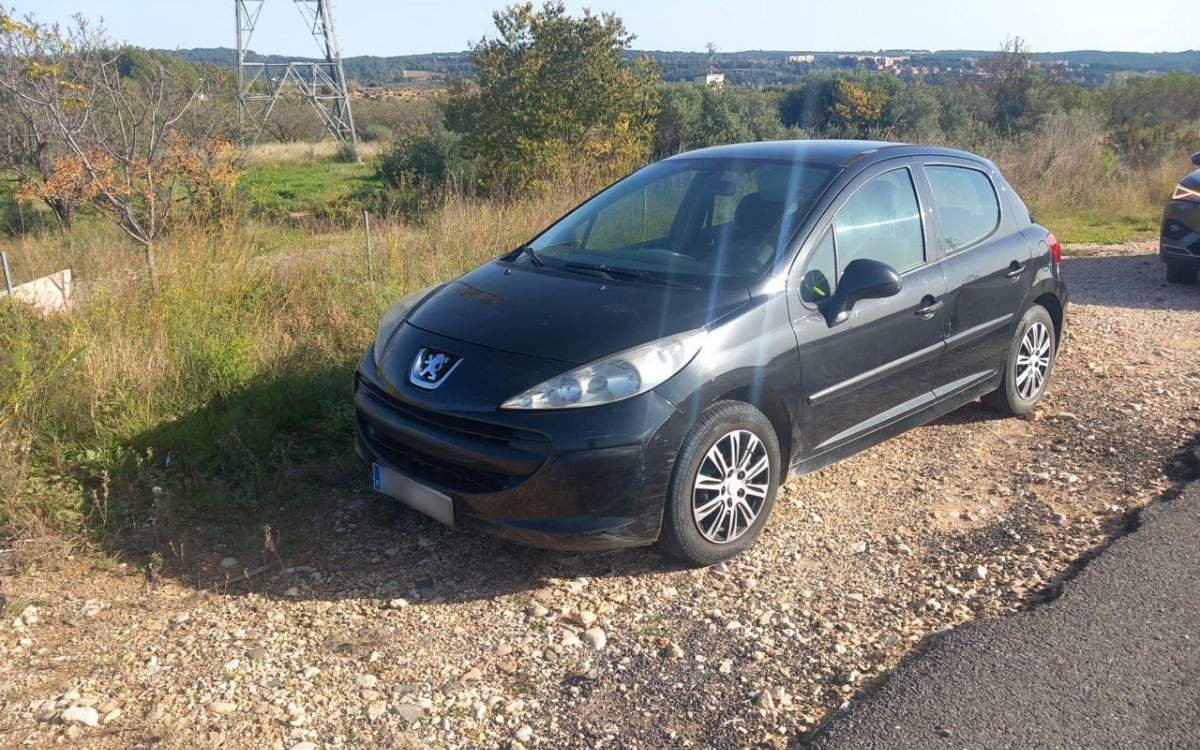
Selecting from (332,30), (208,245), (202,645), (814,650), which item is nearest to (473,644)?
(202,645)

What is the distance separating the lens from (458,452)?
11.9 ft

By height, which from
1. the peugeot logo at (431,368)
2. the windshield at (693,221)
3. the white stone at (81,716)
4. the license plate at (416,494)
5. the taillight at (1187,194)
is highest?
the windshield at (693,221)

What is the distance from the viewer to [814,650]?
11.1 ft

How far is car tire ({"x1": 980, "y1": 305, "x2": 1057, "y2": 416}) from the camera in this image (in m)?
5.56

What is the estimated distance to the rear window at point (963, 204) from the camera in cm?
501

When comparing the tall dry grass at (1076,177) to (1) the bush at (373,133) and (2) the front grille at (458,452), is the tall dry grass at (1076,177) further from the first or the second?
(1) the bush at (373,133)

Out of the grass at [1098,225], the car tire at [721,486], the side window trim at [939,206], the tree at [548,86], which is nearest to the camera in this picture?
the car tire at [721,486]

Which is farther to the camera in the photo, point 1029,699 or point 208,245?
point 208,245

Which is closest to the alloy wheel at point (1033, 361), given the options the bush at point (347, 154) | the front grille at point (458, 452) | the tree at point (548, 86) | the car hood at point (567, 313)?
the car hood at point (567, 313)

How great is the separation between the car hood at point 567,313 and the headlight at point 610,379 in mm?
59

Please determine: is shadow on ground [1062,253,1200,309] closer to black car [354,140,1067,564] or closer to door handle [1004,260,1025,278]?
door handle [1004,260,1025,278]

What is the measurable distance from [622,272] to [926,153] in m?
1.98

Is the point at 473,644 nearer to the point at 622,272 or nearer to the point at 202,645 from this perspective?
the point at 202,645

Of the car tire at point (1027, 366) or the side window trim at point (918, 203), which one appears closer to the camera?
the side window trim at point (918, 203)
